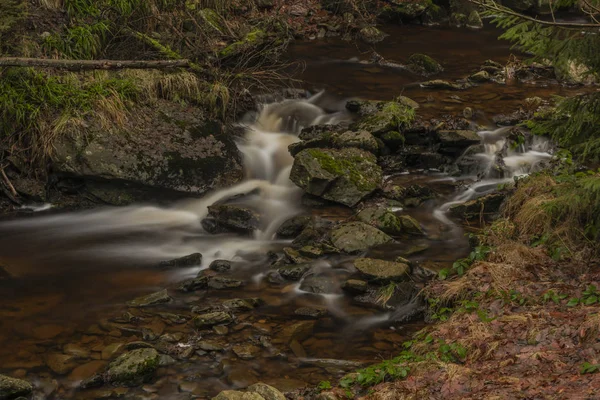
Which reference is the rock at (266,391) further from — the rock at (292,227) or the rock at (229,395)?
the rock at (292,227)

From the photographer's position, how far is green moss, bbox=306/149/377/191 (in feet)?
34.0

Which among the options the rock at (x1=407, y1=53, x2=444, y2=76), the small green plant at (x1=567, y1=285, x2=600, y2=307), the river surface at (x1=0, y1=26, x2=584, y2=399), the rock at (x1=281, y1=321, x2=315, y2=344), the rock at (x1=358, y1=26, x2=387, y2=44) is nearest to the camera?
the small green plant at (x1=567, y1=285, x2=600, y2=307)

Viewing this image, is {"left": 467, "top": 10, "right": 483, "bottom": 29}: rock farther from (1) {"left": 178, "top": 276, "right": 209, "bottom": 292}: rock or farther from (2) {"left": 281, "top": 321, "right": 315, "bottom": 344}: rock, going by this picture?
(2) {"left": 281, "top": 321, "right": 315, "bottom": 344}: rock

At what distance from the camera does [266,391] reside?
581 centimetres

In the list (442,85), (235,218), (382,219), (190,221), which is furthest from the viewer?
(442,85)

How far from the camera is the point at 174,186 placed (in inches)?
417

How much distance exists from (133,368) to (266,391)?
1.36m

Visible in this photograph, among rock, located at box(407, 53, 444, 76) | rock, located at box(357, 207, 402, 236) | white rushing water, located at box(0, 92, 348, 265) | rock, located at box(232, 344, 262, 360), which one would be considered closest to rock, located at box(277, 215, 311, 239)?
white rushing water, located at box(0, 92, 348, 265)

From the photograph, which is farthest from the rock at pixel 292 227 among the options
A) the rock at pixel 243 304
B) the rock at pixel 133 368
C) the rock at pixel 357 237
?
the rock at pixel 133 368

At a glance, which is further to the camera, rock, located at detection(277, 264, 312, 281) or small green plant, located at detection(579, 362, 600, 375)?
rock, located at detection(277, 264, 312, 281)

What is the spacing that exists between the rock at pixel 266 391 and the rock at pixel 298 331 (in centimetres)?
115

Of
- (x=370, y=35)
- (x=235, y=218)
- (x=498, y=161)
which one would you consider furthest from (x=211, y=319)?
(x=370, y=35)

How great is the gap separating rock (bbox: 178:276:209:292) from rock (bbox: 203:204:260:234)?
1.73 meters

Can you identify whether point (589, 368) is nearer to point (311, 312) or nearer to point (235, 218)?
point (311, 312)
